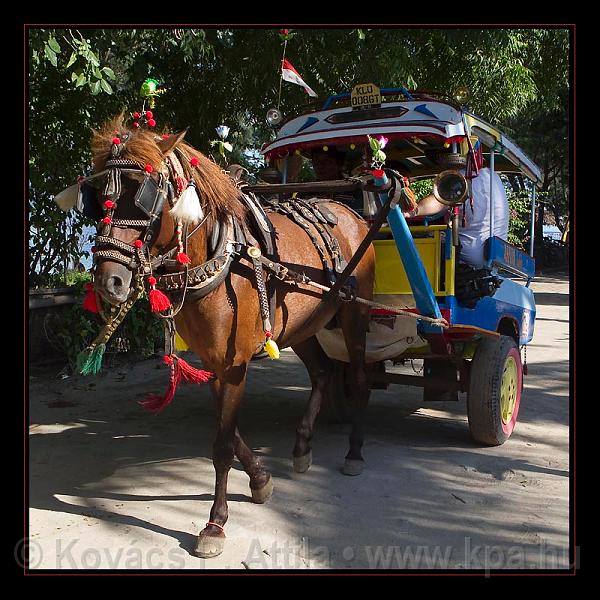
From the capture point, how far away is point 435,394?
484cm

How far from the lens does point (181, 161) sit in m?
3.09

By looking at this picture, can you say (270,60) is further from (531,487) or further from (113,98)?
(531,487)

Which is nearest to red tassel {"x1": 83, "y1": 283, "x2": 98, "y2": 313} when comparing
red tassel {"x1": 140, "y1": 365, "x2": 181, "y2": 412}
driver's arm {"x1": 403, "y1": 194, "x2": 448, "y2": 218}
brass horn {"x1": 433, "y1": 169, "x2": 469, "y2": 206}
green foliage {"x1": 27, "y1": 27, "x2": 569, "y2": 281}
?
red tassel {"x1": 140, "y1": 365, "x2": 181, "y2": 412}

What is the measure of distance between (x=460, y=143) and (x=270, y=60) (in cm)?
379

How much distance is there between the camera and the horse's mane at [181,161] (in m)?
2.87

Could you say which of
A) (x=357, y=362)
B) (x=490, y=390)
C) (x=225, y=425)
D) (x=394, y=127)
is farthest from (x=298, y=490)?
(x=394, y=127)

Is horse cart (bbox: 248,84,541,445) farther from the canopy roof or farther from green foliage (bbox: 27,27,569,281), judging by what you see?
green foliage (bbox: 27,27,569,281)

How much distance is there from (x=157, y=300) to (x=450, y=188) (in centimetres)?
205

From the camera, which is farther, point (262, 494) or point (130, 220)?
point (262, 494)

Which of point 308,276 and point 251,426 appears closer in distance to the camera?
point 308,276

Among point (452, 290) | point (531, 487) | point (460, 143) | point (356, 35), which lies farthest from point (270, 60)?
point (531, 487)

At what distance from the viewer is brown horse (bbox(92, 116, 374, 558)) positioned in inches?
112

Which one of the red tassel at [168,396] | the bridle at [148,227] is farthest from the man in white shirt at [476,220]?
the red tassel at [168,396]

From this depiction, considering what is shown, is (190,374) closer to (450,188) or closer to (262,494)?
(262,494)
